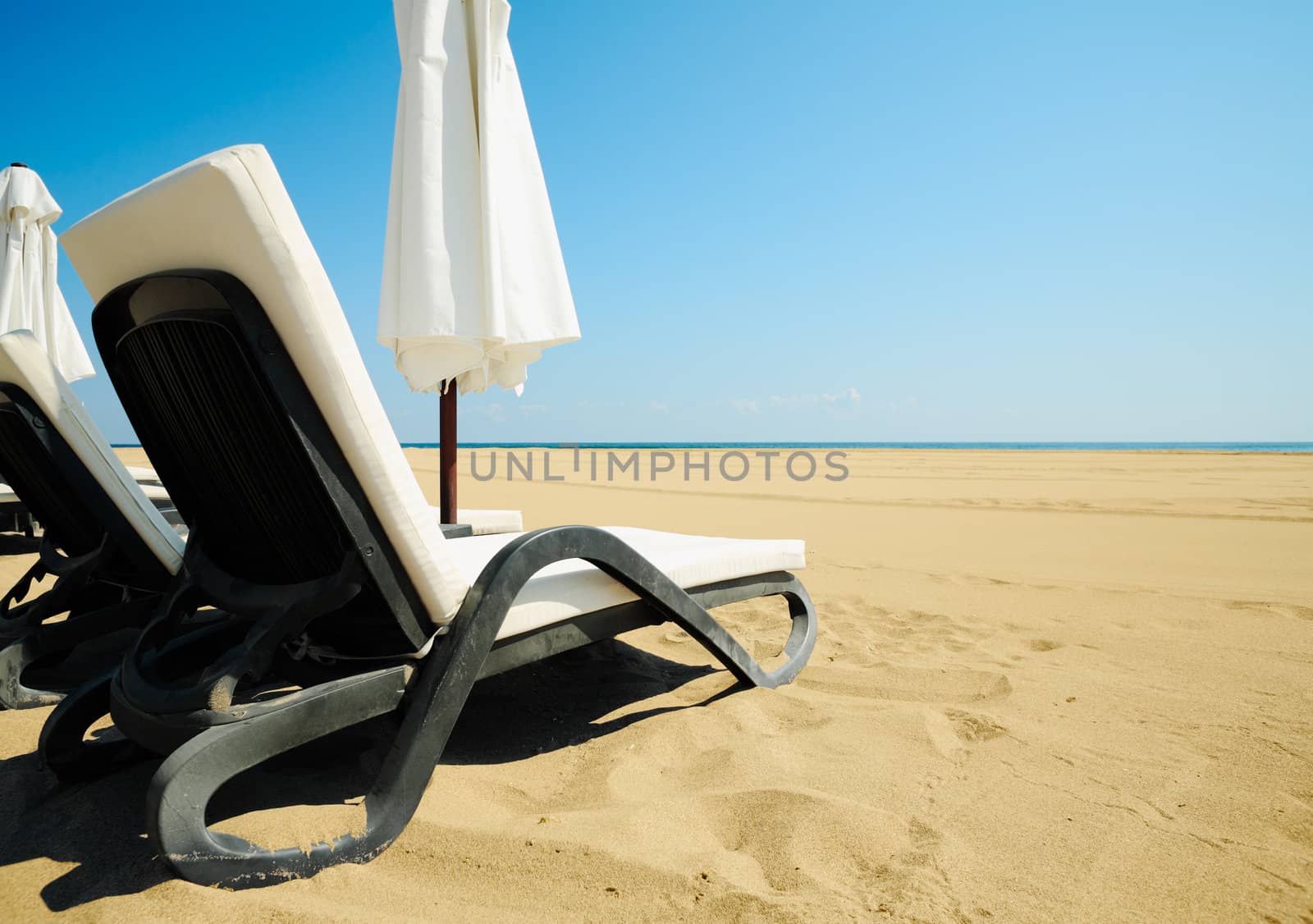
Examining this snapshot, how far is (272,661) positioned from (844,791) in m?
1.60

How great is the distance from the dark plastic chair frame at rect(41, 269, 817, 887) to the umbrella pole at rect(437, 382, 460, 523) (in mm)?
2359

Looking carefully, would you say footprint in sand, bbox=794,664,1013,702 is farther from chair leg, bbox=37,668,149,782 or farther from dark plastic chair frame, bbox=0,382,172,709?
dark plastic chair frame, bbox=0,382,172,709

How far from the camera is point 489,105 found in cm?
392

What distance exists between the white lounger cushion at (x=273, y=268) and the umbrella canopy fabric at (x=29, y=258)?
22.6ft

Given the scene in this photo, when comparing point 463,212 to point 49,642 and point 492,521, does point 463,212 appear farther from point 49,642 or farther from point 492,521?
point 49,642

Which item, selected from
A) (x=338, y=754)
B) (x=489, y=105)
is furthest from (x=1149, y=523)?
(x=338, y=754)

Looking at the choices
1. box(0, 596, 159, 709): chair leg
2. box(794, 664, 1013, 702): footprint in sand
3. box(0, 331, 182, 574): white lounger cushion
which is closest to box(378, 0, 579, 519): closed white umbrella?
box(0, 331, 182, 574): white lounger cushion

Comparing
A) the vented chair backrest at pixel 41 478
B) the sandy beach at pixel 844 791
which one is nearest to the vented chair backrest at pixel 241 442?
the sandy beach at pixel 844 791

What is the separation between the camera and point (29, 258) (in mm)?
7082

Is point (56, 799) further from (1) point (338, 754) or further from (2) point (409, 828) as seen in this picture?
(2) point (409, 828)

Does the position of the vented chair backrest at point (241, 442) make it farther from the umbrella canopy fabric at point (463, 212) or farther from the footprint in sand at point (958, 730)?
the umbrella canopy fabric at point (463, 212)

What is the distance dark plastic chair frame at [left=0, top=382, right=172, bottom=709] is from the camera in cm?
273

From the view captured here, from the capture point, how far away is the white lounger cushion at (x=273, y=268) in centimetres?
143

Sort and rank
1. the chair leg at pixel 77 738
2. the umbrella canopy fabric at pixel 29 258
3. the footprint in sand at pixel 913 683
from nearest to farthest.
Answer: the chair leg at pixel 77 738
the footprint in sand at pixel 913 683
the umbrella canopy fabric at pixel 29 258
